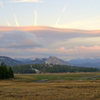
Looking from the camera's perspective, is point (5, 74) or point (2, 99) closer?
point (2, 99)

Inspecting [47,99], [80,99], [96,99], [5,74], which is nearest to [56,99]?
[47,99]

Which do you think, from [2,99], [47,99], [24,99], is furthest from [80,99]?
[2,99]

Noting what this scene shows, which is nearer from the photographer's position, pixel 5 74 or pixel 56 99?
pixel 56 99

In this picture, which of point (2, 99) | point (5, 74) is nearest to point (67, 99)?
point (2, 99)

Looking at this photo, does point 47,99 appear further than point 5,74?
No

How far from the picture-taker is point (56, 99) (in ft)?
138

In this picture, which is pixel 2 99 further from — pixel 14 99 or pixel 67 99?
pixel 67 99

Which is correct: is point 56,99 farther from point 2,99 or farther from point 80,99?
point 2,99

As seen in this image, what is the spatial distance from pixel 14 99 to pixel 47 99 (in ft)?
20.8

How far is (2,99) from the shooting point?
1677 inches

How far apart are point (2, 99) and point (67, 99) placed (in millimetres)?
12624

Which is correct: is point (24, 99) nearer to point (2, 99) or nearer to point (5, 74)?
point (2, 99)

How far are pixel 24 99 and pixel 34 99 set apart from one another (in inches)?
75.4

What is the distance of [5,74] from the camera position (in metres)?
145
